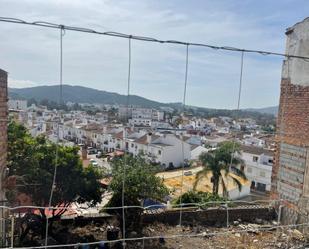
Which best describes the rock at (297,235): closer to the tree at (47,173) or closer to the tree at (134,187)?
the tree at (134,187)

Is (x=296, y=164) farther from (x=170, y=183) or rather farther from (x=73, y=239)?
(x=170, y=183)

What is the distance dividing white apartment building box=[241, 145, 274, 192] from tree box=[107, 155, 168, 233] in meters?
22.2

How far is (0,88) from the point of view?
4.06 m

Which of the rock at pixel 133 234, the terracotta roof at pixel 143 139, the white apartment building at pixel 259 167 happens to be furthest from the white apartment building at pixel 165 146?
the rock at pixel 133 234

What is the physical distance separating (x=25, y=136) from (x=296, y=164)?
18.6ft

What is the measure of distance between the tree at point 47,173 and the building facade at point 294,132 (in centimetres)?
390

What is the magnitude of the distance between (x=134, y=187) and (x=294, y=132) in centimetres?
312

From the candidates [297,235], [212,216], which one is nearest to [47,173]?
[212,216]

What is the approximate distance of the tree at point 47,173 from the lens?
706cm

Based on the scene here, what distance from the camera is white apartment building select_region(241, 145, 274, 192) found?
28.3 m

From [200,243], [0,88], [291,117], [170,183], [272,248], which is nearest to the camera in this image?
[0,88]

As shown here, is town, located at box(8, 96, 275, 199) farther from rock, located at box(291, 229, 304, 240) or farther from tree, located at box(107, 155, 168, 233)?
rock, located at box(291, 229, 304, 240)

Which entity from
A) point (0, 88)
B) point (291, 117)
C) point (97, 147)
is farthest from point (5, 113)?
point (97, 147)

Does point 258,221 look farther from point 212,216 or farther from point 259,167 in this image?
point 259,167
